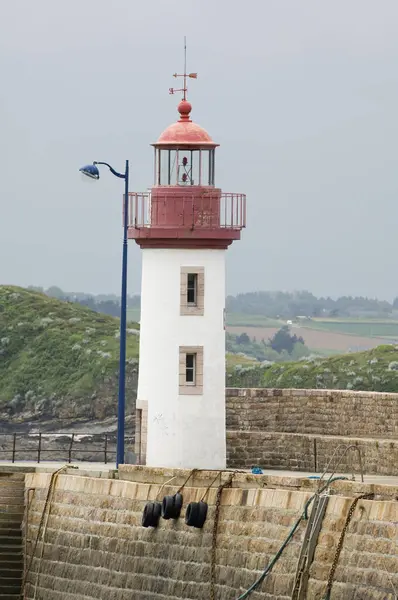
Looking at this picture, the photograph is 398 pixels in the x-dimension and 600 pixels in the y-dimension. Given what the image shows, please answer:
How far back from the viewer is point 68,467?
36531 mm

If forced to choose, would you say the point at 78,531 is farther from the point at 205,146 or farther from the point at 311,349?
the point at 311,349

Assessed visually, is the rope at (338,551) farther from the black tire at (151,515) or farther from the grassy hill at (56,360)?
the grassy hill at (56,360)

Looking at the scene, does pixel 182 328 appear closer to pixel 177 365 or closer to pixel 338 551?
pixel 177 365

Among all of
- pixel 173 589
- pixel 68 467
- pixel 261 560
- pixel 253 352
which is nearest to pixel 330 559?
pixel 261 560

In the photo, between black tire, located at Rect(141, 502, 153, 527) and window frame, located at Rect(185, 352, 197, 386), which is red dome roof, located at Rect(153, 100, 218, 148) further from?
black tire, located at Rect(141, 502, 153, 527)

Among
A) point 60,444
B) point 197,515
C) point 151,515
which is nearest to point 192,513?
point 197,515

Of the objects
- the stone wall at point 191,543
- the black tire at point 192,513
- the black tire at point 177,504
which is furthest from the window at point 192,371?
the black tire at point 192,513

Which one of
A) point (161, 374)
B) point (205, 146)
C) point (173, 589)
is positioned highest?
point (205, 146)

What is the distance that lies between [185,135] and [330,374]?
18.8m

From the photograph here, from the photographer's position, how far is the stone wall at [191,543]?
27828 mm

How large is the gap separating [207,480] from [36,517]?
129 inches

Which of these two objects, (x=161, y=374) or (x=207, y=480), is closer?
(x=207, y=480)

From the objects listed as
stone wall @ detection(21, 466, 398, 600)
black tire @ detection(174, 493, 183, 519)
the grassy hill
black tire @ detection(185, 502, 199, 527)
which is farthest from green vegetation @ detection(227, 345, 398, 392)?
black tire @ detection(185, 502, 199, 527)

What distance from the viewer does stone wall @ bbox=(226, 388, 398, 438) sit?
1642 inches
